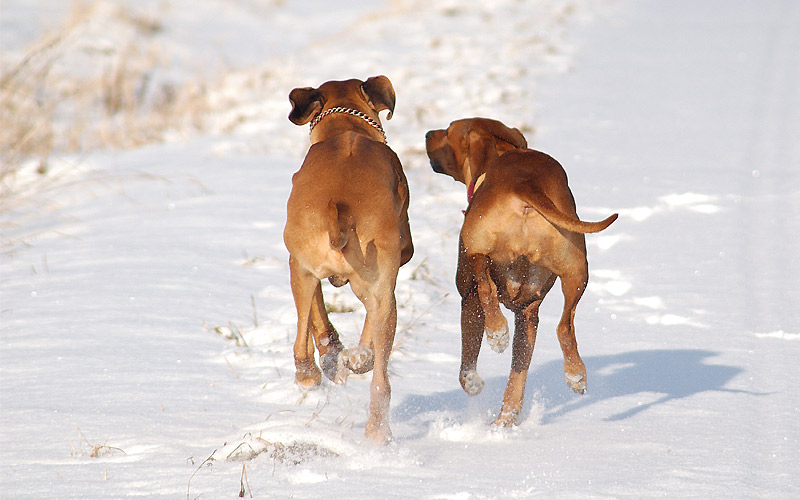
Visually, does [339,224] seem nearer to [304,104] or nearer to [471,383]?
[304,104]

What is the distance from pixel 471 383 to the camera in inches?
156

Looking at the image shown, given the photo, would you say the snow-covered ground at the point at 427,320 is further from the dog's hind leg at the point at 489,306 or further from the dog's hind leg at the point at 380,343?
the dog's hind leg at the point at 489,306

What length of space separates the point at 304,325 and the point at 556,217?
109 cm

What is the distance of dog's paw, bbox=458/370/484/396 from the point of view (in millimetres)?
3953

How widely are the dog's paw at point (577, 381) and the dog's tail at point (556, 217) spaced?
653 mm

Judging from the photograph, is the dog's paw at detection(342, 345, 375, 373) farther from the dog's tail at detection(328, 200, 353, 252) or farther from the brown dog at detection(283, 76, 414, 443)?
the dog's tail at detection(328, 200, 353, 252)

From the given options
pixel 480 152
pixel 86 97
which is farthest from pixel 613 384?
pixel 86 97

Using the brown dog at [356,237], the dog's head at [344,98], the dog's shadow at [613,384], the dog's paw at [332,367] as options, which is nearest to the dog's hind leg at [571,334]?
the dog's shadow at [613,384]

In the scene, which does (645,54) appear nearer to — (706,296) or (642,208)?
(642,208)

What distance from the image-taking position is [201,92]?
41.0 ft

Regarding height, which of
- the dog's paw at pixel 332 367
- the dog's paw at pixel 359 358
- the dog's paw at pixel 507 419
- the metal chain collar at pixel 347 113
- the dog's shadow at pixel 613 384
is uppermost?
the metal chain collar at pixel 347 113

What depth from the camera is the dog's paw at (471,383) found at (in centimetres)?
395

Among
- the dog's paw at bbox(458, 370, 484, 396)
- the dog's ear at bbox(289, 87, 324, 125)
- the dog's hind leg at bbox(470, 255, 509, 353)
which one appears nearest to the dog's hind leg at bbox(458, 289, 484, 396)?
the dog's paw at bbox(458, 370, 484, 396)

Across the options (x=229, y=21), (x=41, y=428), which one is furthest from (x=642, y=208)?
(x=229, y=21)
